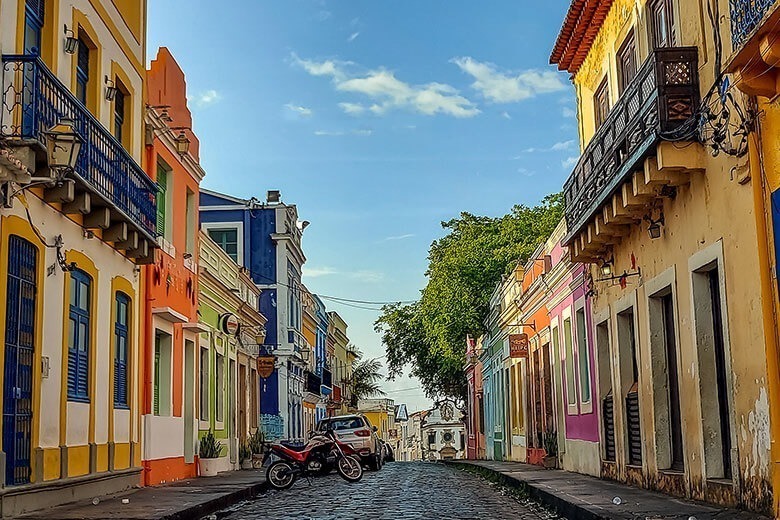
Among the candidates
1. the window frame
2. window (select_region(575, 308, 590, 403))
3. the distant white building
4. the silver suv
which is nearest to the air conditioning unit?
the window frame

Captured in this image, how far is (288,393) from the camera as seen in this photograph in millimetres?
38250

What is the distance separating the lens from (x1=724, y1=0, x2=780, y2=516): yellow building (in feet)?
29.4

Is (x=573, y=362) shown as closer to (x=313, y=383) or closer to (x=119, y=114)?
(x=119, y=114)

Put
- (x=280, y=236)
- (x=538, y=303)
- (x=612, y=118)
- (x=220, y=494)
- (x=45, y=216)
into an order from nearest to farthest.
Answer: (x=45, y=216)
(x=612, y=118)
(x=220, y=494)
(x=538, y=303)
(x=280, y=236)

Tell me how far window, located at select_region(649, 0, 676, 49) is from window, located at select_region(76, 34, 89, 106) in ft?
25.6

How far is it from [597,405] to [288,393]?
21159 mm

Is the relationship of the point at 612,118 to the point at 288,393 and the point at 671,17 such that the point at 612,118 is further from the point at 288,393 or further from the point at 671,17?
the point at 288,393

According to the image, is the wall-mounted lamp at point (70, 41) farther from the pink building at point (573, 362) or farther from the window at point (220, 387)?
the window at point (220, 387)

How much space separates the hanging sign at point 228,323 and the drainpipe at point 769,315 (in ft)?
57.5

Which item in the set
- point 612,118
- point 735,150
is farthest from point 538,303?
point 735,150

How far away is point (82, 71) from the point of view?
14766 mm

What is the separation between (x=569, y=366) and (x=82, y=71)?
12.0 metres

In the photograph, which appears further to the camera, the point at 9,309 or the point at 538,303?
the point at 538,303

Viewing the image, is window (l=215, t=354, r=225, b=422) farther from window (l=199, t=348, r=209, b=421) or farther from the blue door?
the blue door
